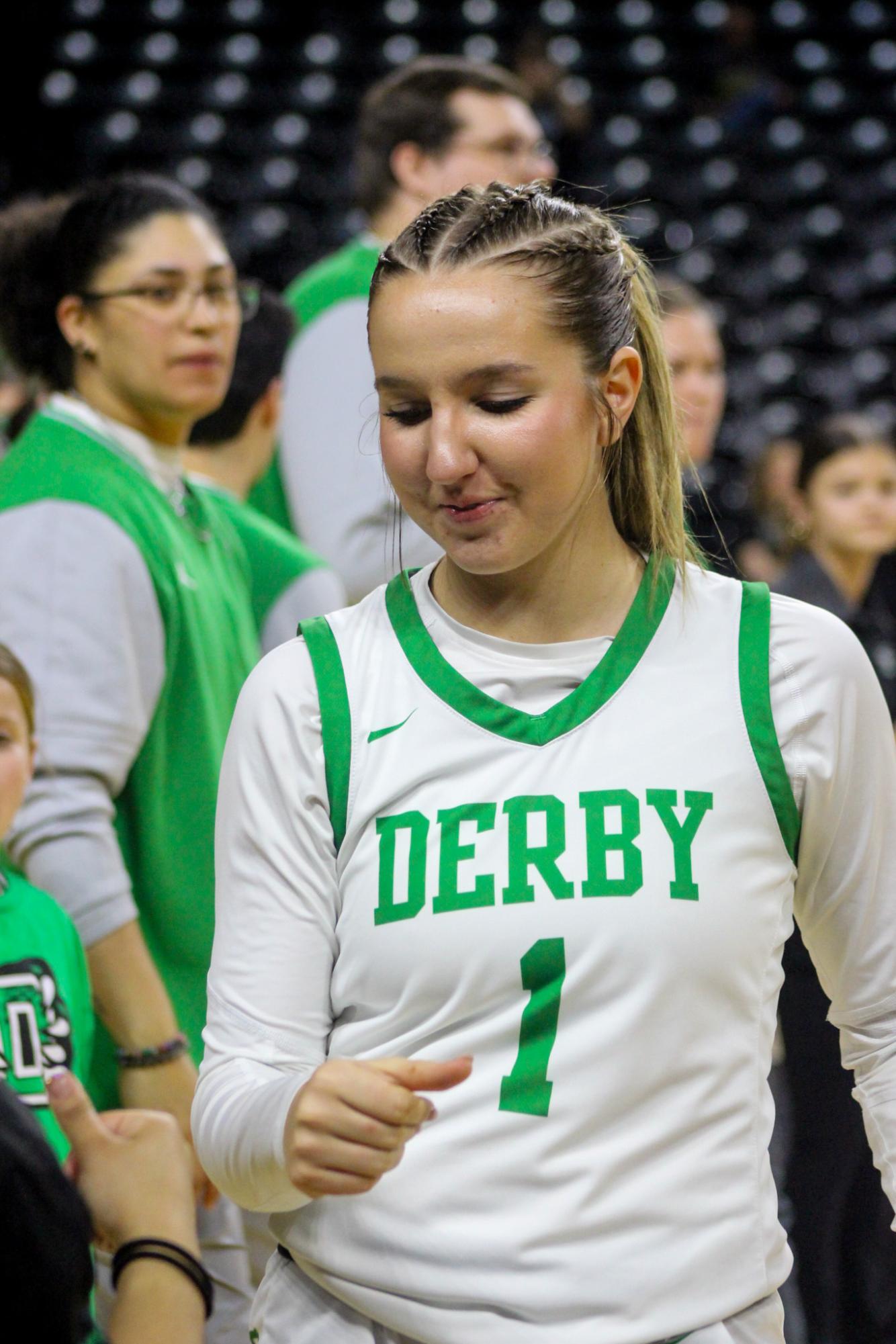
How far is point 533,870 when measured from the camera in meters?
1.25

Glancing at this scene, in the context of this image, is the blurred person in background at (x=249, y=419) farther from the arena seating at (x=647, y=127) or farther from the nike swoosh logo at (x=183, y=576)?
the arena seating at (x=647, y=127)

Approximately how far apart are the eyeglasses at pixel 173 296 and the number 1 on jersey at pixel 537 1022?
132cm

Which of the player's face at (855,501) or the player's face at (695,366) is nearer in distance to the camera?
the player's face at (695,366)

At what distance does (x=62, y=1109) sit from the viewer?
1.50 meters

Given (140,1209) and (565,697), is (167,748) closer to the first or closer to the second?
(140,1209)

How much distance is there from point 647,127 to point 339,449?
6132 millimetres

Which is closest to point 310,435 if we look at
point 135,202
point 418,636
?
point 135,202

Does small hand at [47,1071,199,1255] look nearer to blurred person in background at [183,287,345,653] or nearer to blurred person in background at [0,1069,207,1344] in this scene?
blurred person in background at [0,1069,207,1344]

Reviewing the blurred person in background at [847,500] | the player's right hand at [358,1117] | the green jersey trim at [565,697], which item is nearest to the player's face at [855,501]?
the blurred person in background at [847,500]

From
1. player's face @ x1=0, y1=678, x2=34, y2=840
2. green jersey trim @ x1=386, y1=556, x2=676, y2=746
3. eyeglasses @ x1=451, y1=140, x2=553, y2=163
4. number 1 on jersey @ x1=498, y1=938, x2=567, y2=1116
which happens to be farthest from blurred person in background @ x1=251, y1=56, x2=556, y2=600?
number 1 on jersey @ x1=498, y1=938, x2=567, y2=1116

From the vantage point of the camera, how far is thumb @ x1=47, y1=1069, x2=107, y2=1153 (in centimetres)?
149

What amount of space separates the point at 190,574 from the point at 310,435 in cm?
48

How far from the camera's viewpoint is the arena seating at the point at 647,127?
754 centimetres

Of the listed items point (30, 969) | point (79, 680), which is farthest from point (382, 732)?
point (79, 680)
